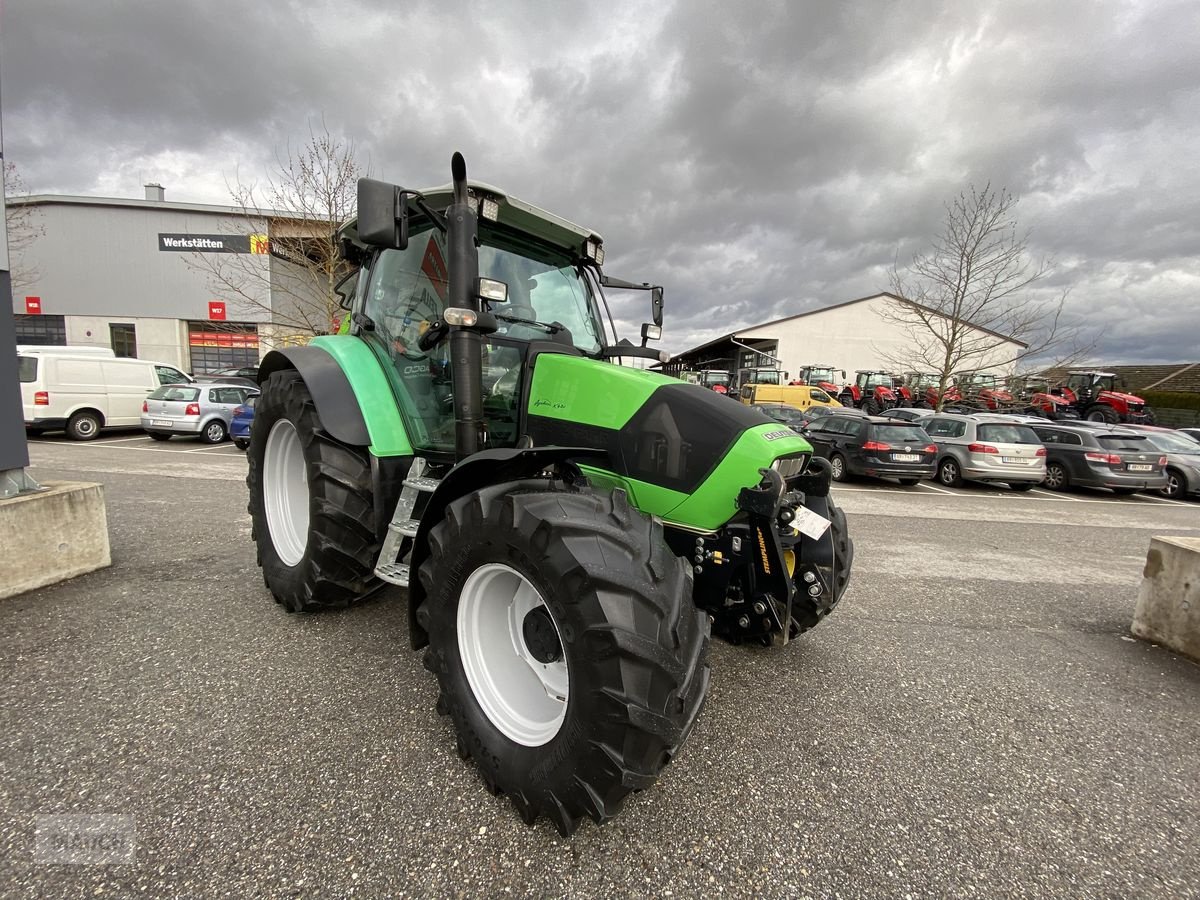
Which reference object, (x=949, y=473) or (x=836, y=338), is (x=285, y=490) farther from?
(x=836, y=338)

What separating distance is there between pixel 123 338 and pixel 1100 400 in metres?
46.4

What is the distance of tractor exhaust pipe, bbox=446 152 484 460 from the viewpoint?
2.34 meters

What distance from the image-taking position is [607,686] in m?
1.53

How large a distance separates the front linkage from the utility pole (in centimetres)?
414

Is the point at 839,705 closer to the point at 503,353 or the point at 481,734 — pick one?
the point at 481,734

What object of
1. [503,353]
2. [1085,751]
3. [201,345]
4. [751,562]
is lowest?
[1085,751]

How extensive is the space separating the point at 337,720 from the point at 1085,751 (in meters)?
3.37

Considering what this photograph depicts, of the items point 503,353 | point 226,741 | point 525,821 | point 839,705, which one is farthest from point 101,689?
point 839,705

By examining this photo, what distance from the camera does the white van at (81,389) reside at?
438 inches

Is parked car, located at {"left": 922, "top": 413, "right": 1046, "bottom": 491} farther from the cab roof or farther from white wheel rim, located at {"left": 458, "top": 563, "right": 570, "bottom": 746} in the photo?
white wheel rim, located at {"left": 458, "top": 563, "right": 570, "bottom": 746}

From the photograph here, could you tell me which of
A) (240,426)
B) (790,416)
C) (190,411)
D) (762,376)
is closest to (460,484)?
(240,426)

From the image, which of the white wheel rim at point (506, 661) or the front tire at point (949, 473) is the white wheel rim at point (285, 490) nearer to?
the white wheel rim at point (506, 661)

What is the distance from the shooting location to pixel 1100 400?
76.3ft

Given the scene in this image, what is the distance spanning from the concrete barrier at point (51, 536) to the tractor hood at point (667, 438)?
11.9 ft
